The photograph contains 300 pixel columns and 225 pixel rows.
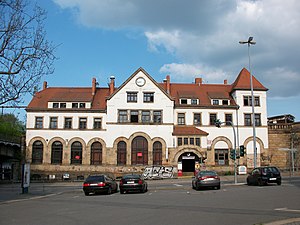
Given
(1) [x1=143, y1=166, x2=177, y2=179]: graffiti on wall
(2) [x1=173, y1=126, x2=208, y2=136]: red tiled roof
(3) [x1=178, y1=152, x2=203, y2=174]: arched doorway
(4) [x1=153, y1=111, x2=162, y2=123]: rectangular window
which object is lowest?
(1) [x1=143, y1=166, x2=177, y2=179]: graffiti on wall

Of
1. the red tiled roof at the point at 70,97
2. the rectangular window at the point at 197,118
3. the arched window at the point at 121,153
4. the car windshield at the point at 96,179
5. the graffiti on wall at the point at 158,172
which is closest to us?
the car windshield at the point at 96,179

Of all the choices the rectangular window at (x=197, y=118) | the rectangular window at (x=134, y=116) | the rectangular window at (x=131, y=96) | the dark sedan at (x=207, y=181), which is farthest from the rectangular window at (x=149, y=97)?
the dark sedan at (x=207, y=181)

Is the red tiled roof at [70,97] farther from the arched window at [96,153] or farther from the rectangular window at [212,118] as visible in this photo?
the rectangular window at [212,118]

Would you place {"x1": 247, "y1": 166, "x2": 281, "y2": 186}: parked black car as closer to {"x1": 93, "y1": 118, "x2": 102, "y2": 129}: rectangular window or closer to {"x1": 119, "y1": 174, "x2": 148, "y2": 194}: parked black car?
{"x1": 119, "y1": 174, "x2": 148, "y2": 194}: parked black car

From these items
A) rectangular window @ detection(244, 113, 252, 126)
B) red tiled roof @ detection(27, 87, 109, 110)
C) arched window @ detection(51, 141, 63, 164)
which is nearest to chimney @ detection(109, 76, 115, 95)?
red tiled roof @ detection(27, 87, 109, 110)

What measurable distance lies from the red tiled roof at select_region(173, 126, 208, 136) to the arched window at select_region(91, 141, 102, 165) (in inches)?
469

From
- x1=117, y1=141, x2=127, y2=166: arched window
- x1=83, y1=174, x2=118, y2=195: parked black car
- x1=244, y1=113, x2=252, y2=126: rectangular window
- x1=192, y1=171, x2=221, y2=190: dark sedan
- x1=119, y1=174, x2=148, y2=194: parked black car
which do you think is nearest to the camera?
x1=83, y1=174, x2=118, y2=195: parked black car

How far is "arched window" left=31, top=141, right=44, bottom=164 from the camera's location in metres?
50.6

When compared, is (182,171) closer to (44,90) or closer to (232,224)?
(44,90)

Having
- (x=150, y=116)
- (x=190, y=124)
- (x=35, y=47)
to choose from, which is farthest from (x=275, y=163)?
(x=35, y=47)

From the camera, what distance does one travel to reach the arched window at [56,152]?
165 feet

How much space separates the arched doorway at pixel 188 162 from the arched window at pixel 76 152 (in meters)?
15.4

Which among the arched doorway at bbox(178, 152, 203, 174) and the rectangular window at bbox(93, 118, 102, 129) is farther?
the rectangular window at bbox(93, 118, 102, 129)

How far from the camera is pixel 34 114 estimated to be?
169 ft
